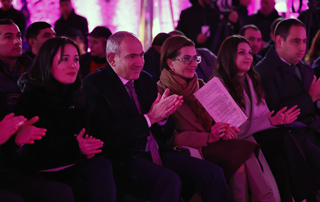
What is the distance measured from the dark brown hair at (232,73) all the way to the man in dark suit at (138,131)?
0.66m

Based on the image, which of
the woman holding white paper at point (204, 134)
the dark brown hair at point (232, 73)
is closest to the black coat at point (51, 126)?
the woman holding white paper at point (204, 134)

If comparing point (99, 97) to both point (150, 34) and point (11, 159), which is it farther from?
point (150, 34)

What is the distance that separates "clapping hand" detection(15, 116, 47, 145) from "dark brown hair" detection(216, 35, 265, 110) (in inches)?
60.7

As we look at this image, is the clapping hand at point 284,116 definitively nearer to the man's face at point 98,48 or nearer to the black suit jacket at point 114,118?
the black suit jacket at point 114,118

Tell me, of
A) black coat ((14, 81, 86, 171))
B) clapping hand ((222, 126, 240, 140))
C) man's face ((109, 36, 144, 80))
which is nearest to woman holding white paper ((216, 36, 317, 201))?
clapping hand ((222, 126, 240, 140))

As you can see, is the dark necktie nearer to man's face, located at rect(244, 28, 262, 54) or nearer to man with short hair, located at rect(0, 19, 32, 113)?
man's face, located at rect(244, 28, 262, 54)

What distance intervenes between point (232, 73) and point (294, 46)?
2.13 feet

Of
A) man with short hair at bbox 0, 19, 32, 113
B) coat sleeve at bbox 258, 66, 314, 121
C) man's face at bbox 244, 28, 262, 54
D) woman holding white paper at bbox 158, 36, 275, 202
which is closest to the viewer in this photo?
woman holding white paper at bbox 158, 36, 275, 202

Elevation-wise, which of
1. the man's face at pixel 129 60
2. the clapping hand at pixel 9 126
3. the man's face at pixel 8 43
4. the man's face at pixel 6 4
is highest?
the man's face at pixel 6 4

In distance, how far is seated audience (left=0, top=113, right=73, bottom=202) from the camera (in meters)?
2.13

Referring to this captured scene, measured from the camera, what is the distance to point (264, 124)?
318 centimetres

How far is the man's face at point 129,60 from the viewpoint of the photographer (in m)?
2.78

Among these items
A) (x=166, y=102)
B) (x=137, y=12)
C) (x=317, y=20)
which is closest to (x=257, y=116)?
(x=166, y=102)

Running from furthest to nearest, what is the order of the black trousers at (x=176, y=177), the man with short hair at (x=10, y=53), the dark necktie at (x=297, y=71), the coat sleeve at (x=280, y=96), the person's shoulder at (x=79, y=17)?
1. the person's shoulder at (x=79, y=17)
2. the dark necktie at (x=297, y=71)
3. the coat sleeve at (x=280, y=96)
4. the man with short hair at (x=10, y=53)
5. the black trousers at (x=176, y=177)
